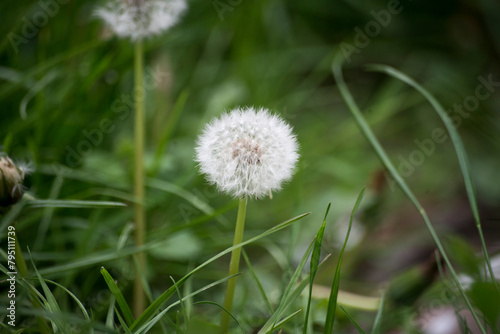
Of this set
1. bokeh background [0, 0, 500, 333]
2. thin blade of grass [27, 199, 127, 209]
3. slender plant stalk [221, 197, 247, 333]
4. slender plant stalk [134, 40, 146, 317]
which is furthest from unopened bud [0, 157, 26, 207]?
slender plant stalk [221, 197, 247, 333]

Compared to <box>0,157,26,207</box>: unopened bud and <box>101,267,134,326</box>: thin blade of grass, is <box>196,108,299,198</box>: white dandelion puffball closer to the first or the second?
<box>101,267,134,326</box>: thin blade of grass

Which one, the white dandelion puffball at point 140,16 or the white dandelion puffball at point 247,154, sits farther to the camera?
the white dandelion puffball at point 140,16

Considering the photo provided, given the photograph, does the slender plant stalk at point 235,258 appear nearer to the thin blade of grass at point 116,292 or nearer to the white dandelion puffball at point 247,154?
the white dandelion puffball at point 247,154

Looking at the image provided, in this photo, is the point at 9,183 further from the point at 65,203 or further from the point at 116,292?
the point at 116,292

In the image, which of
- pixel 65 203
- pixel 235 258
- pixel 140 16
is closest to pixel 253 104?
pixel 140 16

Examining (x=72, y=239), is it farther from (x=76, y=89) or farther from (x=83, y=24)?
(x=83, y=24)

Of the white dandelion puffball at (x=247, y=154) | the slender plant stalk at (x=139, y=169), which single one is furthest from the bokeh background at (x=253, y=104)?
the white dandelion puffball at (x=247, y=154)

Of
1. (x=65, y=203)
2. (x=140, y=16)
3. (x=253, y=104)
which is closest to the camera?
A: (x=65, y=203)

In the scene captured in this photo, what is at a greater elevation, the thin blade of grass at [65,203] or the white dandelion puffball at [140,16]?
the white dandelion puffball at [140,16]
